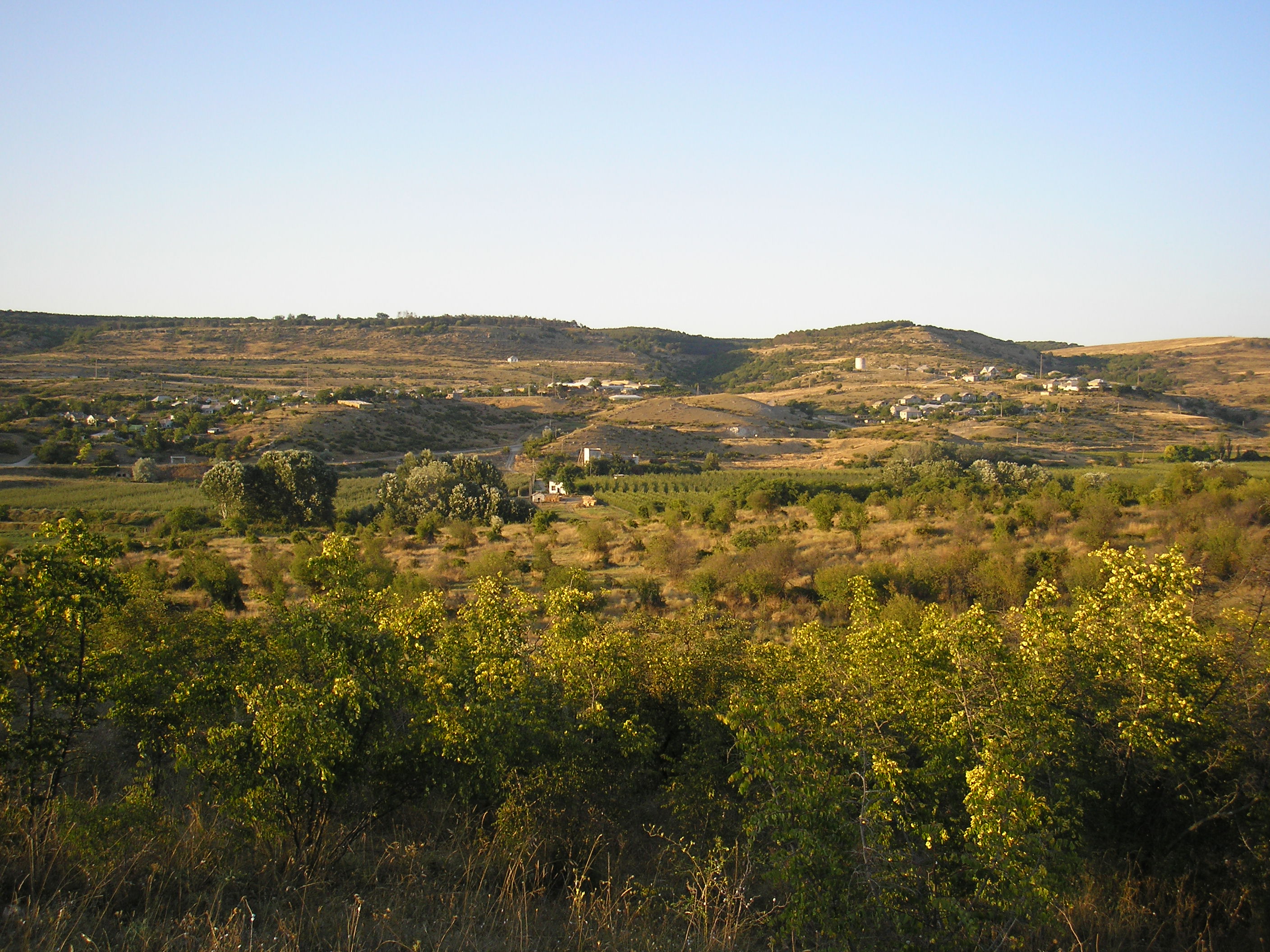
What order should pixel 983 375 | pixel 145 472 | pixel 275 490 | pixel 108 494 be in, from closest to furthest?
pixel 275 490, pixel 108 494, pixel 145 472, pixel 983 375

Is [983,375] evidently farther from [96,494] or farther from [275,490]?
[96,494]

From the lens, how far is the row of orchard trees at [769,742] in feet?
20.1

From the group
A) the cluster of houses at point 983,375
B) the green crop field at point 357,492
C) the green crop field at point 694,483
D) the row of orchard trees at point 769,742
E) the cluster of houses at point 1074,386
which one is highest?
the cluster of houses at point 983,375

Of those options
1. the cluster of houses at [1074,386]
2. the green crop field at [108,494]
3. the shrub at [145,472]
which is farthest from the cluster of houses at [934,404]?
the shrub at [145,472]

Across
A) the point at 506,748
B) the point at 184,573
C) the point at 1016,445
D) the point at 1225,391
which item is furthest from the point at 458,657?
the point at 1225,391

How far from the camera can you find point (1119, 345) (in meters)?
182

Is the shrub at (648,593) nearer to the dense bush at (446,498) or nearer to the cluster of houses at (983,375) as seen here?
the dense bush at (446,498)

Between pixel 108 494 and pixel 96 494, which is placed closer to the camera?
pixel 96 494

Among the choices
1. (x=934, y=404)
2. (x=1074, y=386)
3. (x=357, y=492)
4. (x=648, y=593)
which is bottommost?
(x=357, y=492)

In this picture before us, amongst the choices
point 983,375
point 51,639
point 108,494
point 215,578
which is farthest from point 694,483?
point 983,375

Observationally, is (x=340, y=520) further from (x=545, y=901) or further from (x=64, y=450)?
(x=545, y=901)

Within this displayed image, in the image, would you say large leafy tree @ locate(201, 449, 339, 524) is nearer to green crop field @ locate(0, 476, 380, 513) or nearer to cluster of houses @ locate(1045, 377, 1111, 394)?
green crop field @ locate(0, 476, 380, 513)

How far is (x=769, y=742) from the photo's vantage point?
6.57 metres

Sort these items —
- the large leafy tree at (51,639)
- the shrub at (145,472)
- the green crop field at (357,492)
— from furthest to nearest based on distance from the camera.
A: the shrub at (145,472)
the green crop field at (357,492)
the large leafy tree at (51,639)
